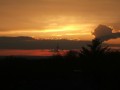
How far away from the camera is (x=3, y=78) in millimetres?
38312

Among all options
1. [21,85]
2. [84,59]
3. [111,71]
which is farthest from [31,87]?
[84,59]

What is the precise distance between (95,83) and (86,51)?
2471 centimetres

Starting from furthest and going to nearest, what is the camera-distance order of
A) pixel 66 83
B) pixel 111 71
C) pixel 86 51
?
1. pixel 86 51
2. pixel 111 71
3. pixel 66 83

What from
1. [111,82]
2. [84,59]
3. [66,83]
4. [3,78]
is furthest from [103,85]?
[84,59]

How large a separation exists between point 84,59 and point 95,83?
1978cm

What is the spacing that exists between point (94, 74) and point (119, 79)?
7505 millimetres

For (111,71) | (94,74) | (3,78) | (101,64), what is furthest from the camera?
(101,64)

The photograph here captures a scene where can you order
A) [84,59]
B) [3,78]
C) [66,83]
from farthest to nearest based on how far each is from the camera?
1. [84,59]
2. [3,78]
3. [66,83]

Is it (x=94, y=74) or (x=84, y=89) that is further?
(x=94, y=74)

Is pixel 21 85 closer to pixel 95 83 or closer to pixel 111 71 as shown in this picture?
pixel 95 83

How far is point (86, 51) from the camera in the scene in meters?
60.8

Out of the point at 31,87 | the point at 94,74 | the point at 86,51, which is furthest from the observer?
the point at 86,51

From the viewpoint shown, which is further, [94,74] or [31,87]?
[94,74]

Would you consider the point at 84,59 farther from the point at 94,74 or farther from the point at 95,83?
the point at 95,83
